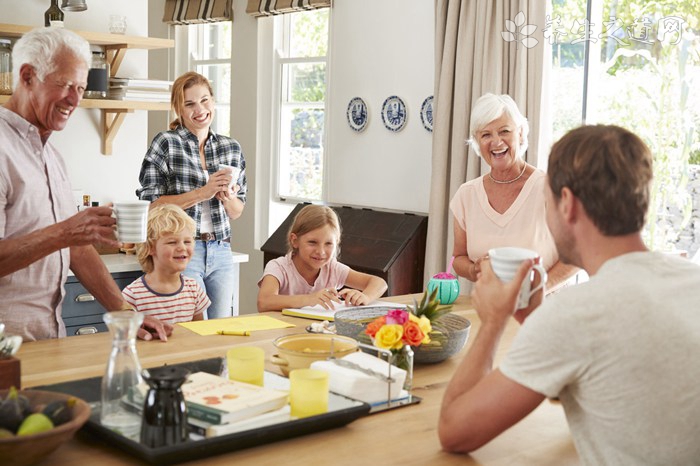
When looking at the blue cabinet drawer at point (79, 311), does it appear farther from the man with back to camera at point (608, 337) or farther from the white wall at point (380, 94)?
the man with back to camera at point (608, 337)

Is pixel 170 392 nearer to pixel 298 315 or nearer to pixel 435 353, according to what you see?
pixel 435 353

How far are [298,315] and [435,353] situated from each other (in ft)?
2.31

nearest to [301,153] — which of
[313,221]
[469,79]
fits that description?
[469,79]

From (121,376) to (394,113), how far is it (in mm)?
4201

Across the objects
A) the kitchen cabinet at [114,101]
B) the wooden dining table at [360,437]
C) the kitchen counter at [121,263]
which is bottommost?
the kitchen counter at [121,263]

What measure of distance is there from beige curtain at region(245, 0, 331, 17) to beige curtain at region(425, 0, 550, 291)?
49.9 inches

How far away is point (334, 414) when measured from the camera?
1.75 meters

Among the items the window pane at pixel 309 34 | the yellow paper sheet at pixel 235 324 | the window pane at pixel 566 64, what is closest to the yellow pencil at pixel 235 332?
the yellow paper sheet at pixel 235 324

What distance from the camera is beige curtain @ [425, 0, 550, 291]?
4715mm

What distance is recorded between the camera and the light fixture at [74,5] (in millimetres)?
4334

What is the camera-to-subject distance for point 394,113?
566cm

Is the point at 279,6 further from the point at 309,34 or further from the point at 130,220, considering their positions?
the point at 130,220

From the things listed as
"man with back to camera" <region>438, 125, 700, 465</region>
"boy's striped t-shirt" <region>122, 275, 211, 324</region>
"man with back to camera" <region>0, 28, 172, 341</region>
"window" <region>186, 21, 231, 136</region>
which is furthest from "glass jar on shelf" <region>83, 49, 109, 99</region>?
"man with back to camera" <region>438, 125, 700, 465</region>

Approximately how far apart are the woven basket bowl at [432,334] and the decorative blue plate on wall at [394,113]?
10.2 ft
